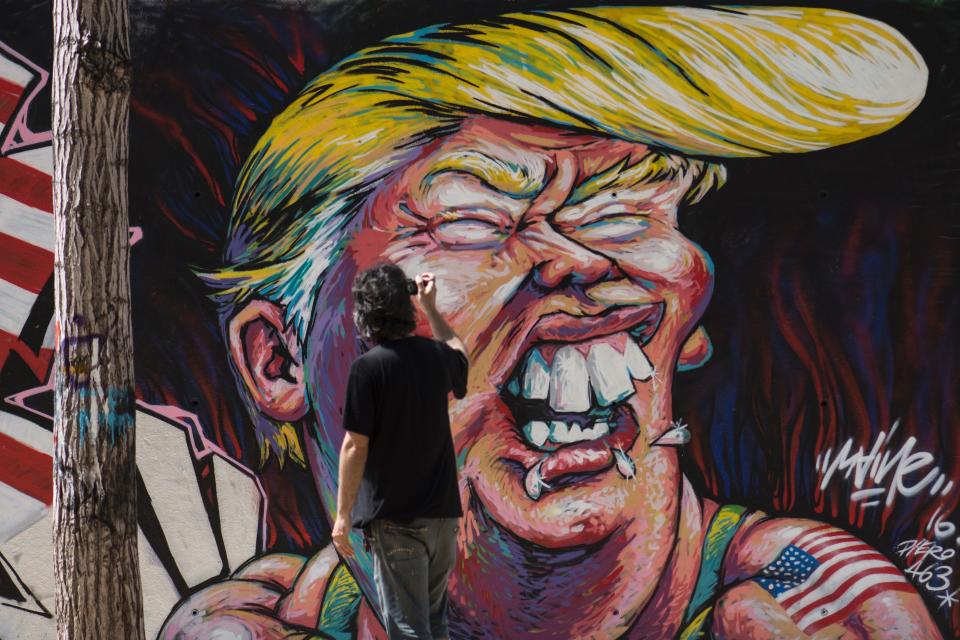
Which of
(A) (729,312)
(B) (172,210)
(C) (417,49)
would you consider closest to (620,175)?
(A) (729,312)

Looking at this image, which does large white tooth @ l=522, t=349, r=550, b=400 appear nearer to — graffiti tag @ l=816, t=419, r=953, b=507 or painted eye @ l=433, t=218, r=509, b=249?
painted eye @ l=433, t=218, r=509, b=249

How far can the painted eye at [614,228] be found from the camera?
180 inches

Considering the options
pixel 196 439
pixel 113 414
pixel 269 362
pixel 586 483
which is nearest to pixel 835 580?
pixel 586 483

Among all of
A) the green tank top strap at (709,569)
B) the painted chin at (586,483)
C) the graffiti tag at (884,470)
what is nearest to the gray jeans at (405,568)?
the painted chin at (586,483)

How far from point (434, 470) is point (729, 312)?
1909mm

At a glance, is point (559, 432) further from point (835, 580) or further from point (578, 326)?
point (835, 580)

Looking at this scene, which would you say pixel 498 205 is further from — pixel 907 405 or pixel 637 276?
pixel 907 405

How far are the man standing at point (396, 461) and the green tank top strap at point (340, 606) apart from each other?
134cm

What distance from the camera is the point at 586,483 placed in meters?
4.56

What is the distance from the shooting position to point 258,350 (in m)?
4.65

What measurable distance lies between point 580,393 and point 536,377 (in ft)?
0.75

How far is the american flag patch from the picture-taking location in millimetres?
4504

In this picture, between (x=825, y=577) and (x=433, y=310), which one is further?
(x=825, y=577)

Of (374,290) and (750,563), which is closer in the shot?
(374,290)
